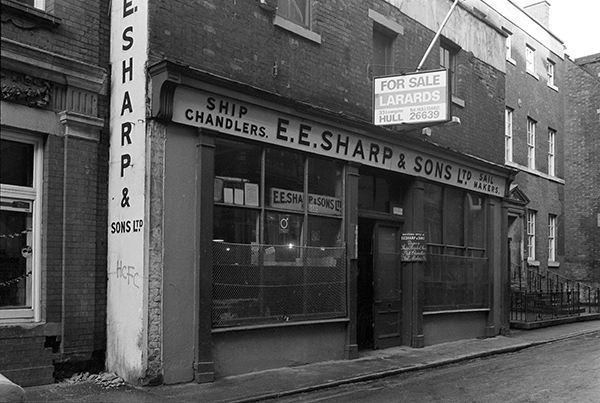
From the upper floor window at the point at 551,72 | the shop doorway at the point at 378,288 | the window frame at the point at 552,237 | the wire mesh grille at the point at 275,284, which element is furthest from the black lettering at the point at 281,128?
the upper floor window at the point at 551,72

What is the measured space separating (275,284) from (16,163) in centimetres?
434

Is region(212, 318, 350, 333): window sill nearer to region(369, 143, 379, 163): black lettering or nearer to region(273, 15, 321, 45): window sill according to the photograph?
region(369, 143, 379, 163): black lettering

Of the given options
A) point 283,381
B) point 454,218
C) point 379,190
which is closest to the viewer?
point 283,381

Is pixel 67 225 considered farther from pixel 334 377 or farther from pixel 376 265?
pixel 376 265

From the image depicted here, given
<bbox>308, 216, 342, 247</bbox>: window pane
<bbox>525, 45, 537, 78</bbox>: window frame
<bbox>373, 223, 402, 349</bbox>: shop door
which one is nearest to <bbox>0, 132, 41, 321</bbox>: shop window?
<bbox>308, 216, 342, 247</bbox>: window pane

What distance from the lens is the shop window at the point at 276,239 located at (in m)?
10.3

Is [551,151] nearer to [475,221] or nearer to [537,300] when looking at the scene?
[537,300]

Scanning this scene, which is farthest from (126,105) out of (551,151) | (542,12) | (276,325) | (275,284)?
(542,12)

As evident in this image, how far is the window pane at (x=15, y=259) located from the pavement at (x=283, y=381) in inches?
46.4

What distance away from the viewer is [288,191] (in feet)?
37.5

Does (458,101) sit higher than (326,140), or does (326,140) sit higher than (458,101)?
(458,101)

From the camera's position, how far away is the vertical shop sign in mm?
9078

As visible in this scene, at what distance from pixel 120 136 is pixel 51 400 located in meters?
3.61

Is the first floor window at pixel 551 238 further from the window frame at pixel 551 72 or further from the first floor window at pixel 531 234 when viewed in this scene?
the window frame at pixel 551 72
